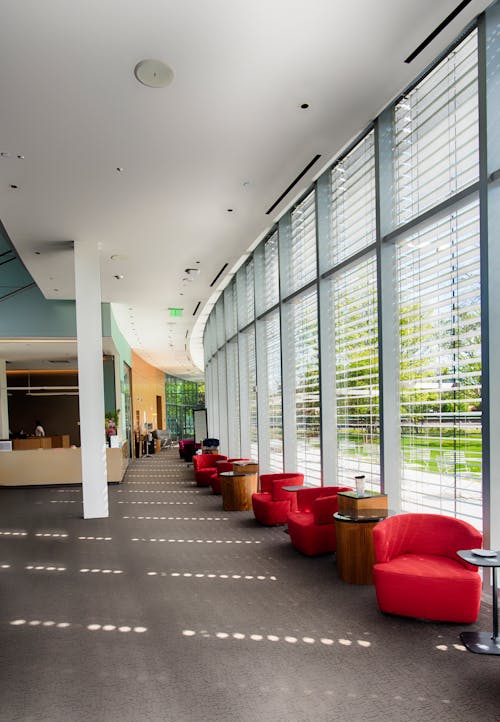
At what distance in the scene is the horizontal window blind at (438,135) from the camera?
16.1 ft

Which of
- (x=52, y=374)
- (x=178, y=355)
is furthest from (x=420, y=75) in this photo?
(x=178, y=355)

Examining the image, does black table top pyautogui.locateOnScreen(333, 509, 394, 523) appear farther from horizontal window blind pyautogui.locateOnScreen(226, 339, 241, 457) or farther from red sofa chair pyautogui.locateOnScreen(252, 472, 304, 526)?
horizontal window blind pyautogui.locateOnScreen(226, 339, 241, 457)

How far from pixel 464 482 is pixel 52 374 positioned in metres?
21.9

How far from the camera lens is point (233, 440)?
14.9 metres

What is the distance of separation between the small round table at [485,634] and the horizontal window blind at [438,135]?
127 inches

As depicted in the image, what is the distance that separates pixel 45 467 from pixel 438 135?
39.4 feet

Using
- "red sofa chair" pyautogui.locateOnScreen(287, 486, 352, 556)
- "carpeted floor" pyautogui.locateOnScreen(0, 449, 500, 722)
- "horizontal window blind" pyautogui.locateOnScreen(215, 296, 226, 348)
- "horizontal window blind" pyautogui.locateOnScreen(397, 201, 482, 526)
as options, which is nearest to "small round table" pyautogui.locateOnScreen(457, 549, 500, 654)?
"carpeted floor" pyautogui.locateOnScreen(0, 449, 500, 722)

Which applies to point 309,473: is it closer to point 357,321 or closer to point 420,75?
point 357,321

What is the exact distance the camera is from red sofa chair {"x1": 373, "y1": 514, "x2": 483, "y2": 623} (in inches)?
164

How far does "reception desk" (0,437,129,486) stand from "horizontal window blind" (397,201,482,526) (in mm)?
9422

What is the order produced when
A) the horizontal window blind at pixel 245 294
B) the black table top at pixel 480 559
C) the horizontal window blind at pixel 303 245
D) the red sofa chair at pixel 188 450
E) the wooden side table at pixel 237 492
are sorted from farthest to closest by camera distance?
the red sofa chair at pixel 188 450
the horizontal window blind at pixel 245 294
the wooden side table at pixel 237 492
the horizontal window blind at pixel 303 245
the black table top at pixel 480 559

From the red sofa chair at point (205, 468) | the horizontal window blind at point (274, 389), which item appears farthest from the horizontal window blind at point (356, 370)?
the red sofa chair at point (205, 468)

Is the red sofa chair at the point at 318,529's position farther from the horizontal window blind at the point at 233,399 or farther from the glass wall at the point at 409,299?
the horizontal window blind at the point at 233,399

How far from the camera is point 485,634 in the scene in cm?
395
